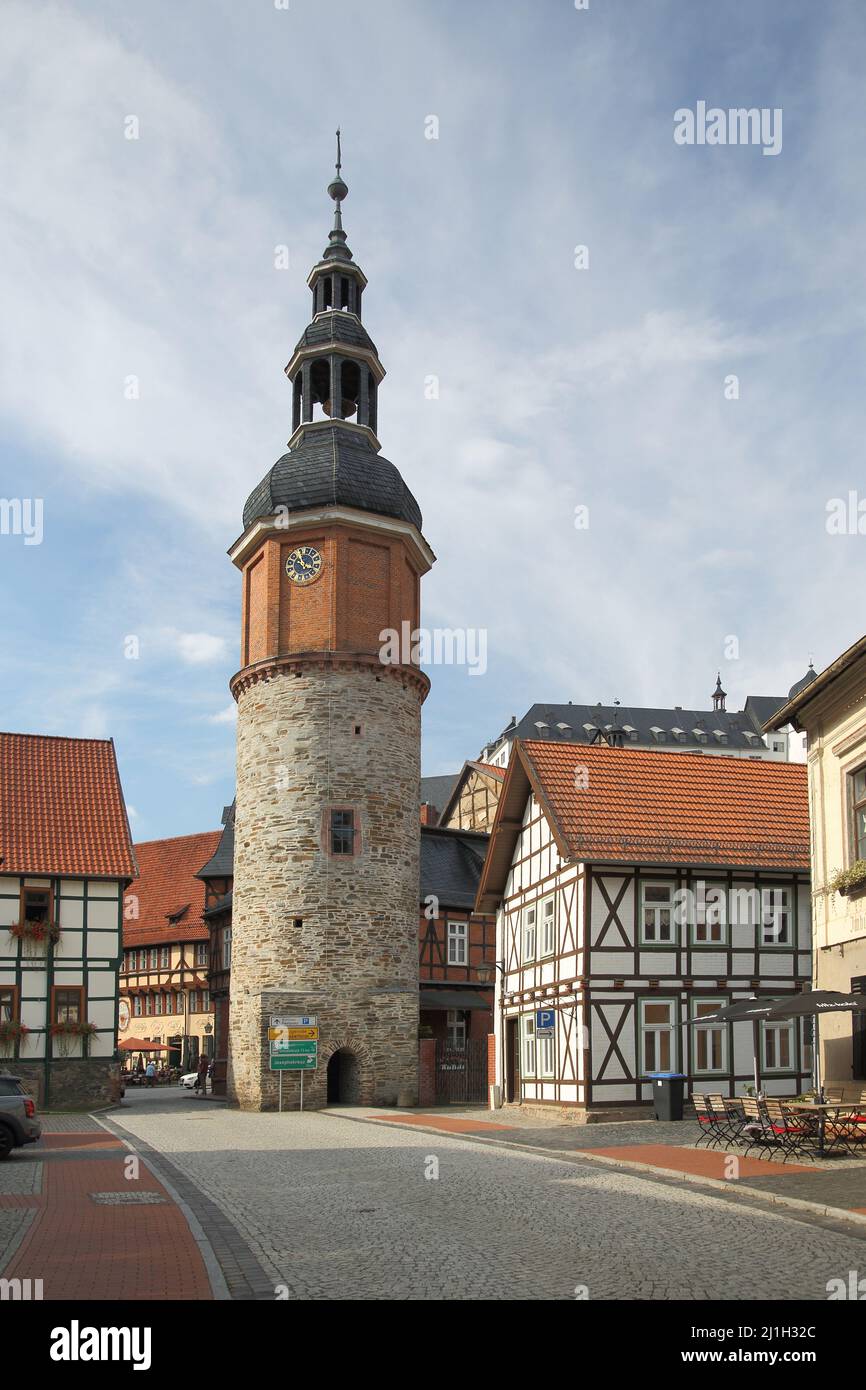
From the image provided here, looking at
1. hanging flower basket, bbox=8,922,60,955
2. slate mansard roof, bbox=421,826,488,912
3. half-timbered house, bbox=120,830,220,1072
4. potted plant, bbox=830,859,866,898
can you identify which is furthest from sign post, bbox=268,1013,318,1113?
half-timbered house, bbox=120,830,220,1072

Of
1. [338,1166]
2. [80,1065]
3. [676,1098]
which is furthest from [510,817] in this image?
[338,1166]

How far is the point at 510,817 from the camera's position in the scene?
33281mm

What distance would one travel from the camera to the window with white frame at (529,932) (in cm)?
3162

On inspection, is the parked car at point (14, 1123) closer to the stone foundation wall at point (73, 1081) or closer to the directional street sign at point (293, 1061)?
the directional street sign at point (293, 1061)

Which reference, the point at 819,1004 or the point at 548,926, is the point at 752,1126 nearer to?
the point at 819,1004

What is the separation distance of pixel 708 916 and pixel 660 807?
2558 millimetres

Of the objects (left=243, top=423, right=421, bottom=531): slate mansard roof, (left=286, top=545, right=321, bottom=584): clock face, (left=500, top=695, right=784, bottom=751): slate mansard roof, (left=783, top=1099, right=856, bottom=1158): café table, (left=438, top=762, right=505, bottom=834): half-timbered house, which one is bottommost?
(left=783, top=1099, right=856, bottom=1158): café table

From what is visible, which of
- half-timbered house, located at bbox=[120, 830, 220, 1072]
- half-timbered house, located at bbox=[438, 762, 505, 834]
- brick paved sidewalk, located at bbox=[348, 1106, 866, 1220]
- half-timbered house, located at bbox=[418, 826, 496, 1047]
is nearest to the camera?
brick paved sidewalk, located at bbox=[348, 1106, 866, 1220]

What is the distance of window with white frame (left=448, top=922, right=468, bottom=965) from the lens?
1857 inches

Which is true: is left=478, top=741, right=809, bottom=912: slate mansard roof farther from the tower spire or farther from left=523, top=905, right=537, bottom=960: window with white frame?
the tower spire

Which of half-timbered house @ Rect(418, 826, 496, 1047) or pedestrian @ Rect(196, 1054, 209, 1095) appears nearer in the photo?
half-timbered house @ Rect(418, 826, 496, 1047)

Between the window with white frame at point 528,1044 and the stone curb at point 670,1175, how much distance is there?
4643 mm

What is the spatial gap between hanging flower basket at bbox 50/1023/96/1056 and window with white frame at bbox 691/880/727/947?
16.8 meters
